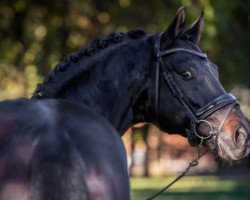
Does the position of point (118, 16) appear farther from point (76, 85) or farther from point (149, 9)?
point (76, 85)

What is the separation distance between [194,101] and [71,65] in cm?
92

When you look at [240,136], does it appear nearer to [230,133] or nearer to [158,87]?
[230,133]

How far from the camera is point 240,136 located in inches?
252

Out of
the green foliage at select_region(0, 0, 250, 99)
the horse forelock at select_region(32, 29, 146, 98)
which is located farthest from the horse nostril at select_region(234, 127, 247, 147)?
Result: the green foliage at select_region(0, 0, 250, 99)

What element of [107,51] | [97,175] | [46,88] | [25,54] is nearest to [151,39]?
[107,51]

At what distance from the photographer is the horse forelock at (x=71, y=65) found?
6.56 meters

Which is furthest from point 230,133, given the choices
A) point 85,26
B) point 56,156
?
point 85,26

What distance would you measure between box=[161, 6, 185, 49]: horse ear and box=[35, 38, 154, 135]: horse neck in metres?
0.14

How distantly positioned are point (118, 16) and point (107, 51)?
36.7 feet

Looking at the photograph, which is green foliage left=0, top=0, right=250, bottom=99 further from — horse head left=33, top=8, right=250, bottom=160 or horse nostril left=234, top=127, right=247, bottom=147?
horse nostril left=234, top=127, right=247, bottom=147

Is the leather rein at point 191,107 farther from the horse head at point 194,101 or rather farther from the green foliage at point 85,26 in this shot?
the green foliage at point 85,26

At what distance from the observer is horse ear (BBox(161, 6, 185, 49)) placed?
22.4ft

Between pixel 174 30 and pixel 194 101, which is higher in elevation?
pixel 174 30

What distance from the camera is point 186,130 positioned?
263 inches
